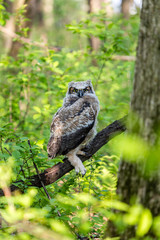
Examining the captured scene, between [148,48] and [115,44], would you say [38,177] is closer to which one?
[148,48]

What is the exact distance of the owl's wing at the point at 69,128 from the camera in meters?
3.59

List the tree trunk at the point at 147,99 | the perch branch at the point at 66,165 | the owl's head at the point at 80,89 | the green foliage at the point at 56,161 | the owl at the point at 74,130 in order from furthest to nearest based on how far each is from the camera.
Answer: the owl's head at the point at 80,89
the owl at the point at 74,130
the perch branch at the point at 66,165
the tree trunk at the point at 147,99
the green foliage at the point at 56,161

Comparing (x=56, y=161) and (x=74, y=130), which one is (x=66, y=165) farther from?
(x=74, y=130)

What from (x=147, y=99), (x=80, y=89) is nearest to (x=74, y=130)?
(x=80, y=89)

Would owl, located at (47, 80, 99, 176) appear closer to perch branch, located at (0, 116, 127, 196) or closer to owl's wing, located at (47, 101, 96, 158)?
owl's wing, located at (47, 101, 96, 158)

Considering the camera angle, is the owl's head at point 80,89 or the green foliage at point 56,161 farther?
the owl's head at point 80,89

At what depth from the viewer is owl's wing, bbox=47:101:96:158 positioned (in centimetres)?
359

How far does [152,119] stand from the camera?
171 centimetres

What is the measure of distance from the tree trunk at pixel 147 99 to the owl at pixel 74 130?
1791mm

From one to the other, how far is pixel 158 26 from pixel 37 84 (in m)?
5.07

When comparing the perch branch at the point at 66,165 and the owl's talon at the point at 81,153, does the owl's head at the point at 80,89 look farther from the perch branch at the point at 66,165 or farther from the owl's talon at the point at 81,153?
the perch branch at the point at 66,165

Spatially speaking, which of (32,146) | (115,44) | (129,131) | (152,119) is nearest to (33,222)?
(32,146)

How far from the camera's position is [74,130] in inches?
147

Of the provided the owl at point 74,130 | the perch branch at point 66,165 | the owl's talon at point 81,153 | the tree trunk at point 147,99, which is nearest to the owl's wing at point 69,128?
the owl at point 74,130
